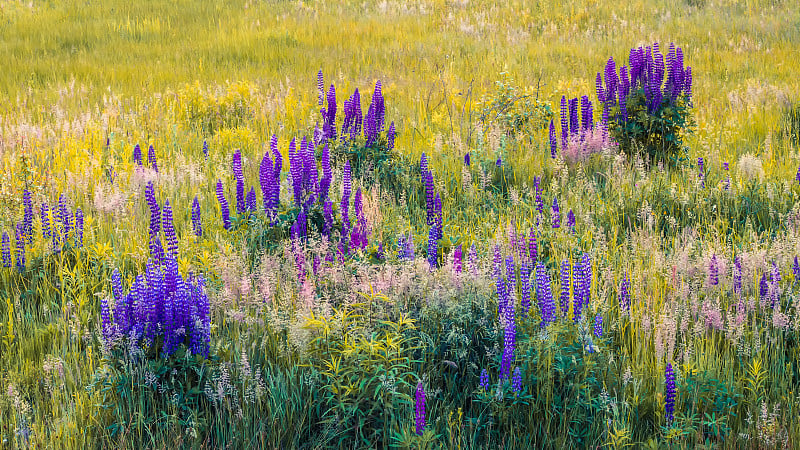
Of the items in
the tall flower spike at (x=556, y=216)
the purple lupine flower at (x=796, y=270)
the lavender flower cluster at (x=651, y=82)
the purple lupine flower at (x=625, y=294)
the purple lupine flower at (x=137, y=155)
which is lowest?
A: the purple lupine flower at (x=625, y=294)

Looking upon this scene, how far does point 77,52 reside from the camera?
1204 centimetres

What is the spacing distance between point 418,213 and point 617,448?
2783mm

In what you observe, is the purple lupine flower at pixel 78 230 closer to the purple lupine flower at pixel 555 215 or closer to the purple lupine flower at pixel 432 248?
the purple lupine flower at pixel 432 248

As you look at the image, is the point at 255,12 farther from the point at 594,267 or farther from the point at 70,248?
the point at 594,267

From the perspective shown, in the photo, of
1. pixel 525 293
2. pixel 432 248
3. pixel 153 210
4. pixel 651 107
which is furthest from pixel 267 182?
pixel 651 107

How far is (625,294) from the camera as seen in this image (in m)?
4.19

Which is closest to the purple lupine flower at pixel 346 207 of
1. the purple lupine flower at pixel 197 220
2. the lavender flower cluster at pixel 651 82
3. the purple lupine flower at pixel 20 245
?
the purple lupine flower at pixel 197 220

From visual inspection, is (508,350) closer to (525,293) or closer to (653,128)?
(525,293)

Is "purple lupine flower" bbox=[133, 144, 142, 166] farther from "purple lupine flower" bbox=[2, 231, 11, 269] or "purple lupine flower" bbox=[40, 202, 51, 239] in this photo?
"purple lupine flower" bbox=[2, 231, 11, 269]

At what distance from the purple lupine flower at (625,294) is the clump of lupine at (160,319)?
7.54 feet

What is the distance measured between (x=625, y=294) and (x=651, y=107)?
3123 millimetres

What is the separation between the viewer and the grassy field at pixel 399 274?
341cm

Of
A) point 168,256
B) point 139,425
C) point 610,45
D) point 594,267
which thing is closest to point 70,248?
point 168,256

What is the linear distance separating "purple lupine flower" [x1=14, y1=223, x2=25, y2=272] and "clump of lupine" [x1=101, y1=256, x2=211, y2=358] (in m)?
1.44
